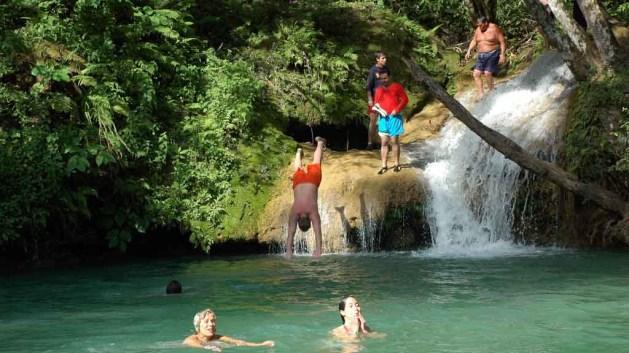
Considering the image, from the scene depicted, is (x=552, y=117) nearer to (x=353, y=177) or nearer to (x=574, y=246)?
(x=574, y=246)

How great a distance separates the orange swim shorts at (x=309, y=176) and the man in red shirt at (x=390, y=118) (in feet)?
7.75

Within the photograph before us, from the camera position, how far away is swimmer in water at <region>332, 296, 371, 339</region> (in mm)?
9523

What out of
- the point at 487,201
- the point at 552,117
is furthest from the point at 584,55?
the point at 487,201

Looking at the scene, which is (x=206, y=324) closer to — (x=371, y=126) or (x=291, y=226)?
(x=291, y=226)

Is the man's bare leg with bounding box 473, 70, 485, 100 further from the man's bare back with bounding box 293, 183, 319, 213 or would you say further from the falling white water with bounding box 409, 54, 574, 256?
Answer: the man's bare back with bounding box 293, 183, 319, 213

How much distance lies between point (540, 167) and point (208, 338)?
8.02m

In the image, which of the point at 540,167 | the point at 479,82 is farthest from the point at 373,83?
the point at 540,167

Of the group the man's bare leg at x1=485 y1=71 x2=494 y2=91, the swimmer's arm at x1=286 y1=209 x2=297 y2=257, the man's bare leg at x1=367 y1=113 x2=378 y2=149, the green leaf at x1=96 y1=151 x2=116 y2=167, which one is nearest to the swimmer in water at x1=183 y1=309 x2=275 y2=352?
the swimmer's arm at x1=286 y1=209 x2=297 y2=257

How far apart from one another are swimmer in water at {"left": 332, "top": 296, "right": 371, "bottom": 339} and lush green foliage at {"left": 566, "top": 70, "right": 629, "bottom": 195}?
7587 mm

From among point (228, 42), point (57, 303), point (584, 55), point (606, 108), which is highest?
point (228, 42)

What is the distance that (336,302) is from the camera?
11891 mm

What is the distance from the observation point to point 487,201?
1741cm

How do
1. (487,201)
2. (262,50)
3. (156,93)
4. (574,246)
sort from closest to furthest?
(574,246) < (487,201) < (156,93) < (262,50)

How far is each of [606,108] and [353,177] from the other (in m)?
4.67
